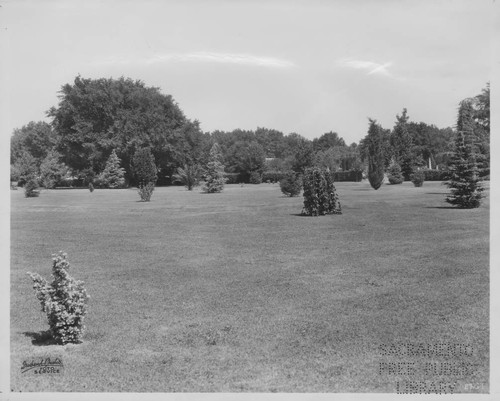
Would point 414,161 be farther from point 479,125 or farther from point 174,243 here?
point 174,243

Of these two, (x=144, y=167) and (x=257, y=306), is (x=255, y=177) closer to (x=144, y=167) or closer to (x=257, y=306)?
(x=144, y=167)

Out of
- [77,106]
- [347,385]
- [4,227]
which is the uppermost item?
[77,106]

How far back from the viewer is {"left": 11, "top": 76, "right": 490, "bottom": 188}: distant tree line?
117 feet

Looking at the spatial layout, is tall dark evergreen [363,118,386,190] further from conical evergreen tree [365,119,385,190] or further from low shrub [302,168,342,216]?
low shrub [302,168,342,216]

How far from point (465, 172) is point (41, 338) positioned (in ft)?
67.6

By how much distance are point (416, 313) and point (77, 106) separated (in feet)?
113

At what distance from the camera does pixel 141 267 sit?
12.5 meters

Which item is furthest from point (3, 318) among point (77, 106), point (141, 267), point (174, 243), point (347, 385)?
point (77, 106)

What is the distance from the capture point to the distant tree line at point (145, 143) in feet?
117

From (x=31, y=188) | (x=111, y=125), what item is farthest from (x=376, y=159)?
(x=31, y=188)

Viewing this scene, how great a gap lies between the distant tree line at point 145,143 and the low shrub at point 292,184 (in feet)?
1.72

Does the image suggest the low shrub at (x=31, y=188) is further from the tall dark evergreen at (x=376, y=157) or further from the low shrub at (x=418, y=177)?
the low shrub at (x=418, y=177)
